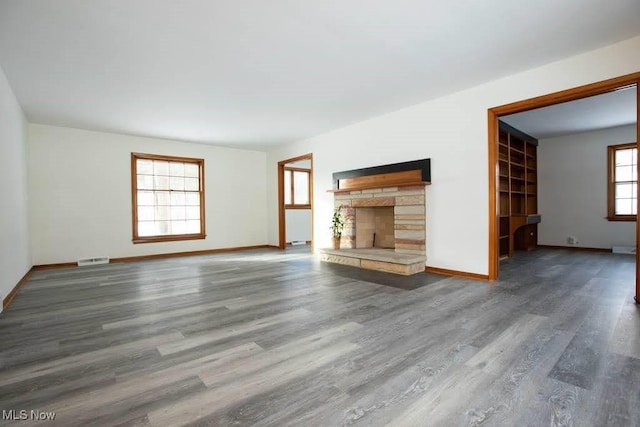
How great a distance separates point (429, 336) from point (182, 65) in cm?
336

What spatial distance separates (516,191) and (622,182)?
1.84 meters

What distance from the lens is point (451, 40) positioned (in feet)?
9.14

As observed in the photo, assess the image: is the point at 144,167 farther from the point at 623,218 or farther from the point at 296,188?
the point at 623,218

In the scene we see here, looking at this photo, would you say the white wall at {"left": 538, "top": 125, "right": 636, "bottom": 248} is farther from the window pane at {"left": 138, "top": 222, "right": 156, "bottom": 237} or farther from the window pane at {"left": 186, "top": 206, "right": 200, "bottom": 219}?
the window pane at {"left": 138, "top": 222, "right": 156, "bottom": 237}

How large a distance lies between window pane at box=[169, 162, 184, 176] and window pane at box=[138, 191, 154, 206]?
24.3 inches

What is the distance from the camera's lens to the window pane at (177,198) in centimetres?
670

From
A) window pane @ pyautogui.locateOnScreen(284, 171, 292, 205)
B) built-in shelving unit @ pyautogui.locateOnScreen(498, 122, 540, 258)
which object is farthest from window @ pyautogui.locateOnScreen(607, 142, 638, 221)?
window pane @ pyautogui.locateOnScreen(284, 171, 292, 205)

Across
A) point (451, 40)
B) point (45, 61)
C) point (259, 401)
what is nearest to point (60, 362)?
point (259, 401)

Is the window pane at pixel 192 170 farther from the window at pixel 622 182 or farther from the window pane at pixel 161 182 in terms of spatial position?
the window at pixel 622 182

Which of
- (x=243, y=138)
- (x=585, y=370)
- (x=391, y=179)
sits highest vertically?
(x=243, y=138)

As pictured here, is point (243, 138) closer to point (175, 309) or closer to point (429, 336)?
point (175, 309)

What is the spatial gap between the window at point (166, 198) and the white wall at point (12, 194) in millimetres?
1719

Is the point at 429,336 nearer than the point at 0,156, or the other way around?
the point at 429,336

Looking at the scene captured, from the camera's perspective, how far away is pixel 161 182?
21.5ft
